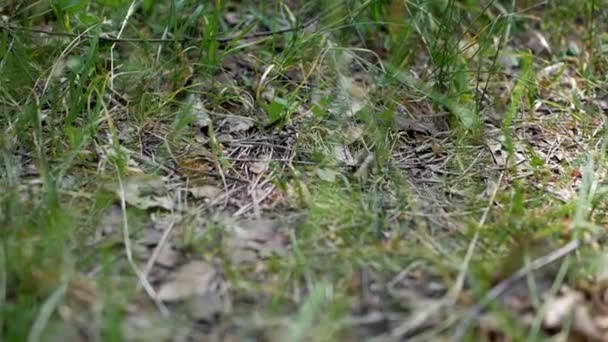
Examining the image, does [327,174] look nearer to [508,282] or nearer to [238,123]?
[238,123]

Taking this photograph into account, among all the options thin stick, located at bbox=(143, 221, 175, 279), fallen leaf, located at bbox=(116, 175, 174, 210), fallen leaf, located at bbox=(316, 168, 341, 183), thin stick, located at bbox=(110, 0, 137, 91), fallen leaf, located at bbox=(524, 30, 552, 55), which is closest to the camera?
thin stick, located at bbox=(143, 221, 175, 279)

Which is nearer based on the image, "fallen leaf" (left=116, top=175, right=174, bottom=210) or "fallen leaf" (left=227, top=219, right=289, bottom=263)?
"fallen leaf" (left=227, top=219, right=289, bottom=263)

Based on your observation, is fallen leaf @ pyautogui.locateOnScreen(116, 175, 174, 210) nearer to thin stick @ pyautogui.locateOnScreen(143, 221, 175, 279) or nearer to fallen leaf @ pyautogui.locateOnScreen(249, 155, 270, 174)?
thin stick @ pyautogui.locateOnScreen(143, 221, 175, 279)

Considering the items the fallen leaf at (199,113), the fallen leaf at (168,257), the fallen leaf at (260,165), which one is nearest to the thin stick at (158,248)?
the fallen leaf at (168,257)

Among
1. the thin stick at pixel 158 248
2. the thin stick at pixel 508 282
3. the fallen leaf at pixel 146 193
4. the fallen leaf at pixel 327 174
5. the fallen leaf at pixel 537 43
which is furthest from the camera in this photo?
the fallen leaf at pixel 537 43

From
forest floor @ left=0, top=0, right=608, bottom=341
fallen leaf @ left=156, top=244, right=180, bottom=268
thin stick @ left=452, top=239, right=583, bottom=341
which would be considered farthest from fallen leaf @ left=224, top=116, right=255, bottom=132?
thin stick @ left=452, top=239, right=583, bottom=341

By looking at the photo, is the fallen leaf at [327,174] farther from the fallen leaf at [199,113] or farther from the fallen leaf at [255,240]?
the fallen leaf at [199,113]

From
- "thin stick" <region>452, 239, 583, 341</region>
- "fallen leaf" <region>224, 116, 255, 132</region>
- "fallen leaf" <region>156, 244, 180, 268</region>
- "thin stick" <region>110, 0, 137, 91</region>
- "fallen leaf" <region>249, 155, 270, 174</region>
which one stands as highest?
"thin stick" <region>110, 0, 137, 91</region>

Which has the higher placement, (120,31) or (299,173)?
(120,31)

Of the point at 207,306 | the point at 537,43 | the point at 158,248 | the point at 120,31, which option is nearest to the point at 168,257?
the point at 158,248
